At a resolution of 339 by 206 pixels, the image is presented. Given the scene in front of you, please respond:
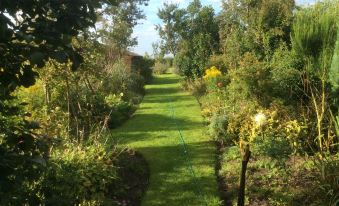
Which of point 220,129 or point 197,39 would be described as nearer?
point 220,129

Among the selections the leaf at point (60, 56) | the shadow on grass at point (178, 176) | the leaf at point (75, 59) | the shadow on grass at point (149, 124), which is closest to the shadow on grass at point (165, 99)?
the shadow on grass at point (149, 124)

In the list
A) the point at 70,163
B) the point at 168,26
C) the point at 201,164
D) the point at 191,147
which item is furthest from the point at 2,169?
the point at 168,26

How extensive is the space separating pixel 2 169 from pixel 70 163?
13.4ft

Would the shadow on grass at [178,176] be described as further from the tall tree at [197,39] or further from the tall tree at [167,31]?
the tall tree at [167,31]

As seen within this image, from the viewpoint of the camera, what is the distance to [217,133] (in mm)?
10203

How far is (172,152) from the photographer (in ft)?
31.2

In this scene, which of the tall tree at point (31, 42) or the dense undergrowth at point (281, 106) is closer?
the tall tree at point (31, 42)

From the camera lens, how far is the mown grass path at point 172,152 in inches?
277

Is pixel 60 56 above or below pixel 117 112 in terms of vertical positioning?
above

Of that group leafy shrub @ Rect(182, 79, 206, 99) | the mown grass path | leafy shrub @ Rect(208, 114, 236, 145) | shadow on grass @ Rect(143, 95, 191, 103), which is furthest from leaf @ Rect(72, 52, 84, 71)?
leafy shrub @ Rect(182, 79, 206, 99)

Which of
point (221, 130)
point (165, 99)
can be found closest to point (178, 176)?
point (221, 130)

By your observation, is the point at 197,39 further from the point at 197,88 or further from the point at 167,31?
the point at 167,31

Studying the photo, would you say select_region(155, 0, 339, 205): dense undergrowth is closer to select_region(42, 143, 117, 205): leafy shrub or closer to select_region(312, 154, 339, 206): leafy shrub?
select_region(312, 154, 339, 206): leafy shrub

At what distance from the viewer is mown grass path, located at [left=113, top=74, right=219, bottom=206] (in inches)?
277
